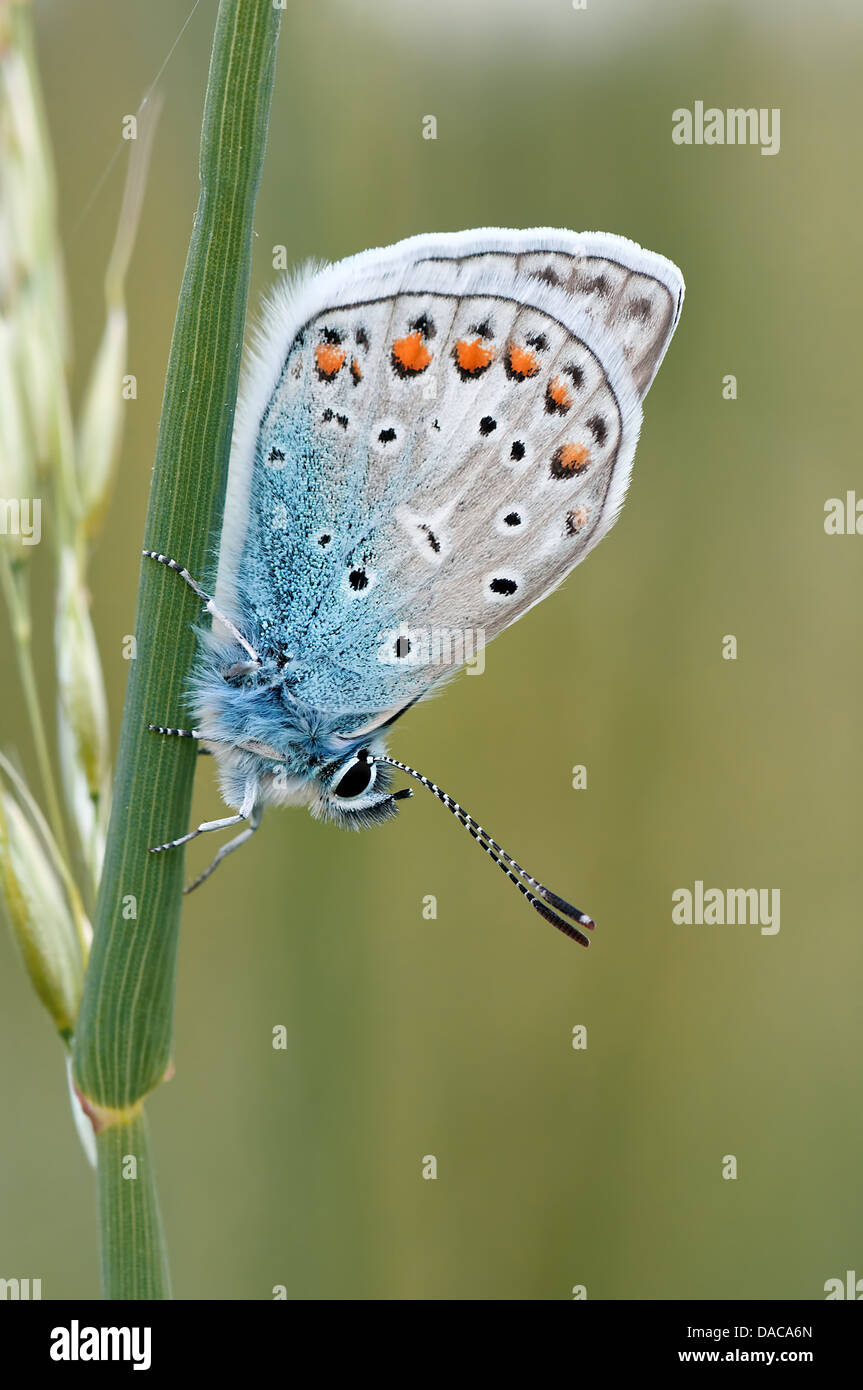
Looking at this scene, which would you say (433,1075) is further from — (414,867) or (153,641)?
(153,641)

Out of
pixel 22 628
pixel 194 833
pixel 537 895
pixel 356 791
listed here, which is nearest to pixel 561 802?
pixel 537 895

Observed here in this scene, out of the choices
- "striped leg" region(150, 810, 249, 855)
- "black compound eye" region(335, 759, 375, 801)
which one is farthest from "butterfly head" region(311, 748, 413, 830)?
"striped leg" region(150, 810, 249, 855)

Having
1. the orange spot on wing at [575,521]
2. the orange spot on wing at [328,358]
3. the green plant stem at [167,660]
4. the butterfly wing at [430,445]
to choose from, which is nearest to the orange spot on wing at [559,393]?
the butterfly wing at [430,445]

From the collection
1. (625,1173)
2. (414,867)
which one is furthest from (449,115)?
(625,1173)

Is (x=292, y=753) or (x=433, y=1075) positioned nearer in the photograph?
(x=292, y=753)

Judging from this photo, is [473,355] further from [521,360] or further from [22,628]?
[22,628]

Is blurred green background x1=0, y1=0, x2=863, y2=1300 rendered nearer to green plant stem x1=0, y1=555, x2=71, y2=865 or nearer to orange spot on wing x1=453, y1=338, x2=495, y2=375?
green plant stem x1=0, y1=555, x2=71, y2=865
